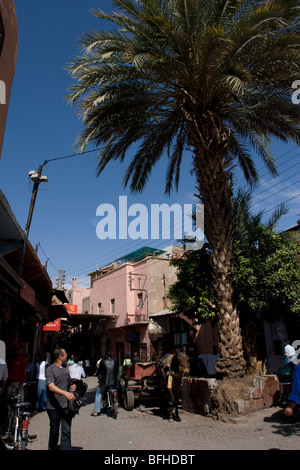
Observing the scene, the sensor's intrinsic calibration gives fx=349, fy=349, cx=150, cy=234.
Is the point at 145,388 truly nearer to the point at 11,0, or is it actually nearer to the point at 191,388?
the point at 191,388

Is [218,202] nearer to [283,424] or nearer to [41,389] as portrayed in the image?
[283,424]

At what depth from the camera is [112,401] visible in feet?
32.0

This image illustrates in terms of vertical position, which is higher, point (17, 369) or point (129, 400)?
point (17, 369)

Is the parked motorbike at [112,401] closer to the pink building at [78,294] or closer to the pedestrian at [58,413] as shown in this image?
the pedestrian at [58,413]

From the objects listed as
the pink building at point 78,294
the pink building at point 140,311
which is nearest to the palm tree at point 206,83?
the pink building at point 140,311

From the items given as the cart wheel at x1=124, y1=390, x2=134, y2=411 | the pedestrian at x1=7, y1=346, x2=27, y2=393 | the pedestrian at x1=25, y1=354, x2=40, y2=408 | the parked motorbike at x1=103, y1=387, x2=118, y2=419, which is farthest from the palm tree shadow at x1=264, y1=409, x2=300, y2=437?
the pedestrian at x1=25, y1=354, x2=40, y2=408

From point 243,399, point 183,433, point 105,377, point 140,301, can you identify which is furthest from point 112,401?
point 140,301

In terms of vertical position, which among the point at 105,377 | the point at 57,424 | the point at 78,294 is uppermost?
the point at 78,294

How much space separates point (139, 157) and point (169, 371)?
753 cm

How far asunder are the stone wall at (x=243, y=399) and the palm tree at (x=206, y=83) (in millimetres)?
566

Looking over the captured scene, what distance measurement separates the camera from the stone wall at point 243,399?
27.8ft

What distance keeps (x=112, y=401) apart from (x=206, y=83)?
9.10 meters

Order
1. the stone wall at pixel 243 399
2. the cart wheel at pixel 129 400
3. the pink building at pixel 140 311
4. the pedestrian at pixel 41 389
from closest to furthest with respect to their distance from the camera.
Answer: the stone wall at pixel 243 399 → the cart wheel at pixel 129 400 → the pedestrian at pixel 41 389 → the pink building at pixel 140 311

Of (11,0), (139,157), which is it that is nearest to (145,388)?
(139,157)
